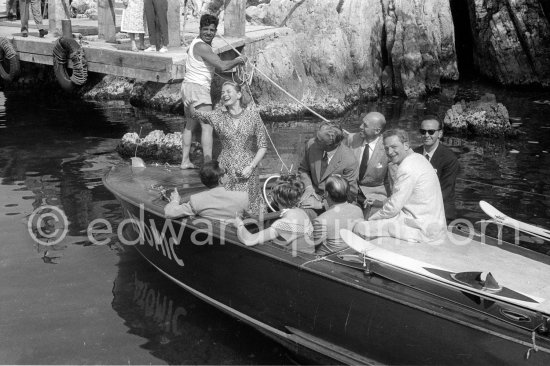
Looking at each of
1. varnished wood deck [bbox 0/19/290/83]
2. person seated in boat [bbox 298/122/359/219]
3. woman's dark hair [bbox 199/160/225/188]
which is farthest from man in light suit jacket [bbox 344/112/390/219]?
varnished wood deck [bbox 0/19/290/83]

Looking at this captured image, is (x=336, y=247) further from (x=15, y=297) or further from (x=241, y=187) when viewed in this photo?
(x=15, y=297)

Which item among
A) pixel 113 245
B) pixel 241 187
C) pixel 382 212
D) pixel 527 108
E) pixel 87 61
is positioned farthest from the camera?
pixel 527 108

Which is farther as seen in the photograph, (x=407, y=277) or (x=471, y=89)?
(x=471, y=89)

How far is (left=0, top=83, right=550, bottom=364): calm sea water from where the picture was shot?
599 centimetres

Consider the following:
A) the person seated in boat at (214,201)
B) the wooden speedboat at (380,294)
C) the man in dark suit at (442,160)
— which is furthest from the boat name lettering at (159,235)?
the man in dark suit at (442,160)

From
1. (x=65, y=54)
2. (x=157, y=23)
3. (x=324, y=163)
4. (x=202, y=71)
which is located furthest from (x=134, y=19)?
(x=324, y=163)

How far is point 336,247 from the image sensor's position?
5516 mm

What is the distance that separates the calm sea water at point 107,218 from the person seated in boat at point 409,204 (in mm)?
1404

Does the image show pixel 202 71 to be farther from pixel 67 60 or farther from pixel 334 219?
pixel 67 60

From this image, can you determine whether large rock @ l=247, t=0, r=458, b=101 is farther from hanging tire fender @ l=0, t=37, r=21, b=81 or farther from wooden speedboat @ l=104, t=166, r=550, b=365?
wooden speedboat @ l=104, t=166, r=550, b=365

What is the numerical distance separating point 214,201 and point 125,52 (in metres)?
6.50

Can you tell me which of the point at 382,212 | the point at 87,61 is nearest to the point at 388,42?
the point at 87,61

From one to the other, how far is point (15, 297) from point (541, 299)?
4.79 metres

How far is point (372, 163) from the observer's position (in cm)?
663
